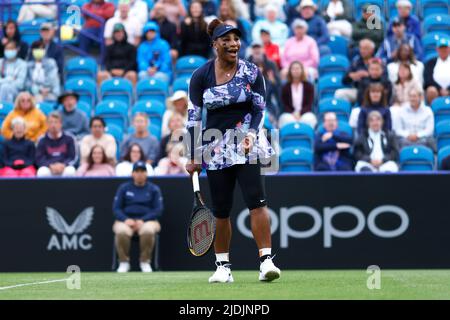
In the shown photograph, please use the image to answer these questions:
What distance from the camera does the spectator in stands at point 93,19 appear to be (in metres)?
18.6

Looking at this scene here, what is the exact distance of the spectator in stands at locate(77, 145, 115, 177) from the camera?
1468 centimetres

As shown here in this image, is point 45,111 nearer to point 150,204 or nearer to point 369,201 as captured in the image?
point 150,204

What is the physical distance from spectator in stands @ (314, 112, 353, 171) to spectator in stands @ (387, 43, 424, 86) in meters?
1.91

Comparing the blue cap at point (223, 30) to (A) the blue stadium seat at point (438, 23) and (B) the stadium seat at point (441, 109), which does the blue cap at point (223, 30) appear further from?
(A) the blue stadium seat at point (438, 23)

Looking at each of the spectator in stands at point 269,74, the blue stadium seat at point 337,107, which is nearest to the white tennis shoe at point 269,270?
the spectator in stands at point 269,74

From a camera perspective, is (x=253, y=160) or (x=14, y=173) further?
(x=14, y=173)

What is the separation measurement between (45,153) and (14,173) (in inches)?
21.1

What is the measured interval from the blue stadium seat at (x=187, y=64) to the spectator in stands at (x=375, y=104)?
299 cm

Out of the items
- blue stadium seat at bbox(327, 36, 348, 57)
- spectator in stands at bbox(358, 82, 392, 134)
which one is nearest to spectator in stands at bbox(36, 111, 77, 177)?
spectator in stands at bbox(358, 82, 392, 134)

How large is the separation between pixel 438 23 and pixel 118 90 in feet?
17.0

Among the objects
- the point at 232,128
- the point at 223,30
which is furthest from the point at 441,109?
the point at 223,30

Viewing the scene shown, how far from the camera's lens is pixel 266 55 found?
17.1m
